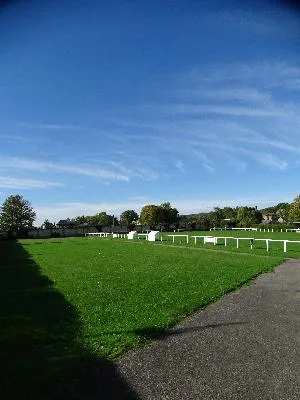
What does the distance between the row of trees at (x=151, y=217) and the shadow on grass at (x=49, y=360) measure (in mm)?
101443

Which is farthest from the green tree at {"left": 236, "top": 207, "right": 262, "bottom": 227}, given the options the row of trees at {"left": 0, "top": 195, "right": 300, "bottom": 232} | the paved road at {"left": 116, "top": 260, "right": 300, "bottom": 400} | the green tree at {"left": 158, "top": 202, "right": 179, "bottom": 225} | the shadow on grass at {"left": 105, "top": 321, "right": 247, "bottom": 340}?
the shadow on grass at {"left": 105, "top": 321, "right": 247, "bottom": 340}

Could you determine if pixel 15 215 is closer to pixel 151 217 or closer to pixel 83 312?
pixel 151 217

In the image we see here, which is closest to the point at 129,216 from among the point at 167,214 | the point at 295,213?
the point at 167,214

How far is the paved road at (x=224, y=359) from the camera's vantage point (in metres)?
5.25

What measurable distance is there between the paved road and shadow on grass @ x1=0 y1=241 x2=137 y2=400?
0.32 metres

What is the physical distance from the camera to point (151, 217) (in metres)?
145

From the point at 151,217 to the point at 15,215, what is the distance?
40493 millimetres

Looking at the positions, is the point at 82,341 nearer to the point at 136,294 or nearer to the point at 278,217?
the point at 136,294

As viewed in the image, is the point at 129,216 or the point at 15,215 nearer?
the point at 15,215

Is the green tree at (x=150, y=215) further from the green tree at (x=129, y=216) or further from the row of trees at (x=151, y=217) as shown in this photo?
the green tree at (x=129, y=216)

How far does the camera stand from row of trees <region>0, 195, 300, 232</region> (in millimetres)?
125375

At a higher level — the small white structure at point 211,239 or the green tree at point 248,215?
the green tree at point 248,215

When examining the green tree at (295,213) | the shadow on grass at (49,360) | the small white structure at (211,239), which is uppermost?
the green tree at (295,213)

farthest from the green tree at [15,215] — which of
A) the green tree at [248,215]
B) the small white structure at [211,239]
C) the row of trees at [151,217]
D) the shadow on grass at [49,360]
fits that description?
the shadow on grass at [49,360]
